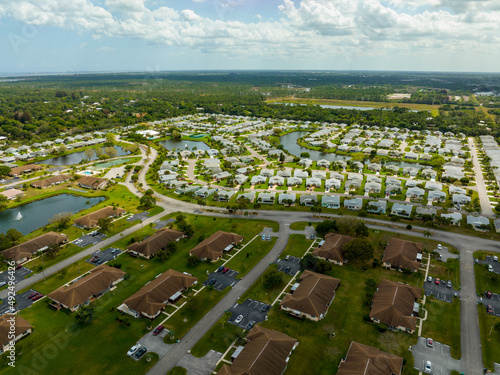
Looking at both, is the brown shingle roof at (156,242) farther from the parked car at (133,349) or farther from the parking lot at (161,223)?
the parked car at (133,349)

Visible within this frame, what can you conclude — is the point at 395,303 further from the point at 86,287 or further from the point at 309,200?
the point at 86,287

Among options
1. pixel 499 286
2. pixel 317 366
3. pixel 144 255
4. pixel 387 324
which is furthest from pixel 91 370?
pixel 499 286

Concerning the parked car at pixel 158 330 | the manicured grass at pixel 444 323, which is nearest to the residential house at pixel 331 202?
the manicured grass at pixel 444 323

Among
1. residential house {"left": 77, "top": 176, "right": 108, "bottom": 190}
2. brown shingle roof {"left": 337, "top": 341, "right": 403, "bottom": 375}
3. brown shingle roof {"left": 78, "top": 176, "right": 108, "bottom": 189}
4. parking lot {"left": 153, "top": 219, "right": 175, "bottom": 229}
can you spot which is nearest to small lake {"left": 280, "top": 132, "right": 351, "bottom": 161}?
parking lot {"left": 153, "top": 219, "right": 175, "bottom": 229}

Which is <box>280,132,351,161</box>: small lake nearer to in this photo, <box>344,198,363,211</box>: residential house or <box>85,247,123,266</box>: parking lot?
<box>344,198,363,211</box>: residential house

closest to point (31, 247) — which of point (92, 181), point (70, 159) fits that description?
point (92, 181)

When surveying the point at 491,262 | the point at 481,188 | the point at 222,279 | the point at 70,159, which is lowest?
the point at 222,279
